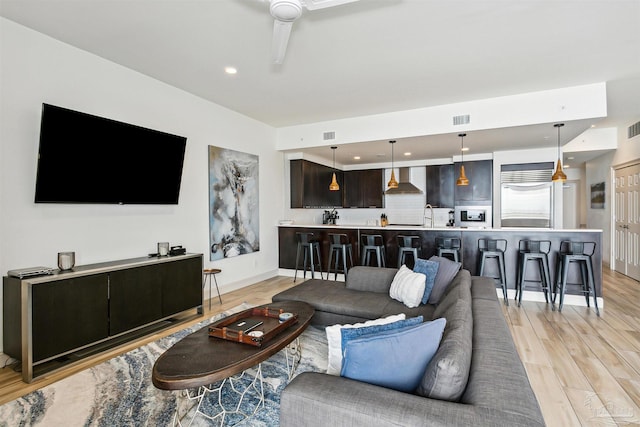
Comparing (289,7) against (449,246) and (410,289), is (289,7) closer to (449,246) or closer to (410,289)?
(410,289)

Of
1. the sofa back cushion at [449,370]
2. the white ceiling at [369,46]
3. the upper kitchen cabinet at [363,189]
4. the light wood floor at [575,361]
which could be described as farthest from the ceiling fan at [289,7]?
the upper kitchen cabinet at [363,189]

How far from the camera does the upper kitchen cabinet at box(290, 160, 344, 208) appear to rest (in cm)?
675

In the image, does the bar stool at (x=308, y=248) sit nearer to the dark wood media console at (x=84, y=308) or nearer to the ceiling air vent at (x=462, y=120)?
the dark wood media console at (x=84, y=308)

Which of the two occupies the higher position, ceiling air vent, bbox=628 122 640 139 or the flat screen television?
ceiling air vent, bbox=628 122 640 139

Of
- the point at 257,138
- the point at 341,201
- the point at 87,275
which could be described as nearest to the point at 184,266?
the point at 87,275

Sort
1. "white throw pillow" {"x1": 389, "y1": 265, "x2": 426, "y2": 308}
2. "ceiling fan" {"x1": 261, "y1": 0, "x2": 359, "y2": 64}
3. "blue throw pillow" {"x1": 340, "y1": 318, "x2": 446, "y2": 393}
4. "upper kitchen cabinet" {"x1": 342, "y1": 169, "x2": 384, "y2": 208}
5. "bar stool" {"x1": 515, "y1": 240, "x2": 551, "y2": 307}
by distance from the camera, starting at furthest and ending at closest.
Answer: "upper kitchen cabinet" {"x1": 342, "y1": 169, "x2": 384, "y2": 208}, "bar stool" {"x1": 515, "y1": 240, "x2": 551, "y2": 307}, "white throw pillow" {"x1": 389, "y1": 265, "x2": 426, "y2": 308}, "ceiling fan" {"x1": 261, "y1": 0, "x2": 359, "y2": 64}, "blue throw pillow" {"x1": 340, "y1": 318, "x2": 446, "y2": 393}

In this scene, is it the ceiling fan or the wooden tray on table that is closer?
the ceiling fan

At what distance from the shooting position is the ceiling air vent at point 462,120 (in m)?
4.87

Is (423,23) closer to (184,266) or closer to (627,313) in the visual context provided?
(184,266)

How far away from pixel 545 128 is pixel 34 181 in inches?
250

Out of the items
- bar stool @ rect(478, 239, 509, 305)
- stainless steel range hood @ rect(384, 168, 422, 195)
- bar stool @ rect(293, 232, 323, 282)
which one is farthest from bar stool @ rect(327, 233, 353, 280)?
bar stool @ rect(478, 239, 509, 305)

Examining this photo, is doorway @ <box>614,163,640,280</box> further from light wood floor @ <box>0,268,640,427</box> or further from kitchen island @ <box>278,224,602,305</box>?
kitchen island @ <box>278,224,602,305</box>

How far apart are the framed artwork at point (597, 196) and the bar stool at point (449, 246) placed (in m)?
4.90

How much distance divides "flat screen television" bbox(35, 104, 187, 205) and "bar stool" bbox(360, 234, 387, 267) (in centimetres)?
313
